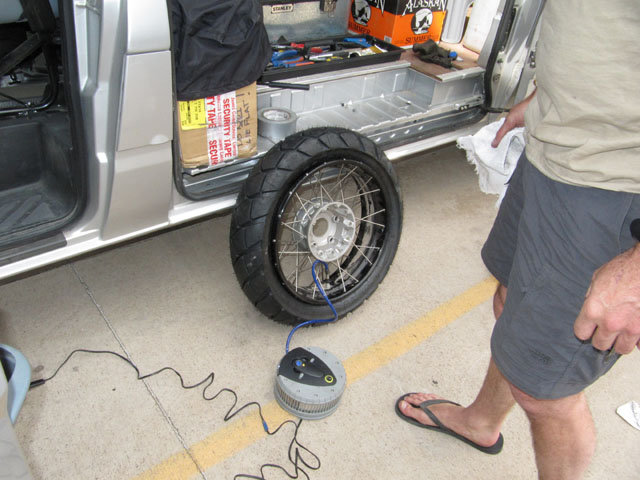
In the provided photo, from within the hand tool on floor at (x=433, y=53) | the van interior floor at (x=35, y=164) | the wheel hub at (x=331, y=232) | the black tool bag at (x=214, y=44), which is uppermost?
the black tool bag at (x=214, y=44)

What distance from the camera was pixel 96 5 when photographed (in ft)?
4.89

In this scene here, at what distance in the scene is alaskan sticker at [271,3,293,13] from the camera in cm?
309

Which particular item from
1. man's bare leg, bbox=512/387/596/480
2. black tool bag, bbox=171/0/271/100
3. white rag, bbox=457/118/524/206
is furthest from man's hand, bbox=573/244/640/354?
black tool bag, bbox=171/0/271/100

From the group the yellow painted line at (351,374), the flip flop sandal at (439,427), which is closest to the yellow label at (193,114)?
the yellow painted line at (351,374)

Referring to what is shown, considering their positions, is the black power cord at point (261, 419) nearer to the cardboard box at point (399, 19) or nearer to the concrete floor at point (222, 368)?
the concrete floor at point (222, 368)

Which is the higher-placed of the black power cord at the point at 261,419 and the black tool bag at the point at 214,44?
the black tool bag at the point at 214,44

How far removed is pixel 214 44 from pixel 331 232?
0.97 m

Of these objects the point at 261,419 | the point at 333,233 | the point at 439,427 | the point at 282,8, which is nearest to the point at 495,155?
the point at 333,233

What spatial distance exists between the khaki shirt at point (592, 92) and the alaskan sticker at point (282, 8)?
206 centimetres

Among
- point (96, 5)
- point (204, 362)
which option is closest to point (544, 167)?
point (96, 5)

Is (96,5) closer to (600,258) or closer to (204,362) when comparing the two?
(204,362)

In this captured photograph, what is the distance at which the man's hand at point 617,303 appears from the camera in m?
1.14

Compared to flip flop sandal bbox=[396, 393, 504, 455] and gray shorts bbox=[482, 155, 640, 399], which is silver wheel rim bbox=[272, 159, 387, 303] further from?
gray shorts bbox=[482, 155, 640, 399]

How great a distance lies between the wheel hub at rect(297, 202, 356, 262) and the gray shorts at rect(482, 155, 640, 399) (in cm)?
90
